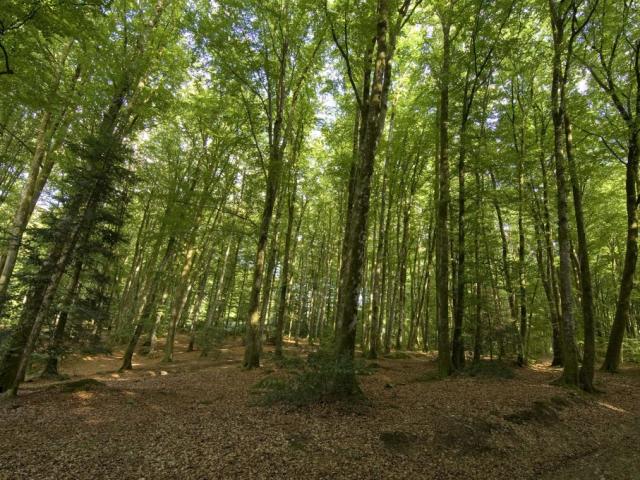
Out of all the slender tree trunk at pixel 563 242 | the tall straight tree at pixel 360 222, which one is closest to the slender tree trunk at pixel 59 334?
the tall straight tree at pixel 360 222

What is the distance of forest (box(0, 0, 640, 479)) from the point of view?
17.1 ft

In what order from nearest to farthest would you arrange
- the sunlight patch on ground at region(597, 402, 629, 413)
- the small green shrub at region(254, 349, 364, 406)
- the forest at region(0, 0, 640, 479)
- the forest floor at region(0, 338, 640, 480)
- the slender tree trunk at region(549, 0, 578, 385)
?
the forest floor at region(0, 338, 640, 480), the forest at region(0, 0, 640, 479), the small green shrub at region(254, 349, 364, 406), the sunlight patch on ground at region(597, 402, 629, 413), the slender tree trunk at region(549, 0, 578, 385)

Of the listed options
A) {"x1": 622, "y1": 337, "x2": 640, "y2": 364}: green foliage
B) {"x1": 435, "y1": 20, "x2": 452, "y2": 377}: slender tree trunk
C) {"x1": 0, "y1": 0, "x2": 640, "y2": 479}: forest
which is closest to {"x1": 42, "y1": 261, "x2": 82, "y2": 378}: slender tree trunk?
{"x1": 0, "y1": 0, "x2": 640, "y2": 479}: forest

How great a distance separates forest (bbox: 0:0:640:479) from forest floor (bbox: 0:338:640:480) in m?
0.05

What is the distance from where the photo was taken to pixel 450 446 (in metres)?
5.19

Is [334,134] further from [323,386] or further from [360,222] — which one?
[323,386]

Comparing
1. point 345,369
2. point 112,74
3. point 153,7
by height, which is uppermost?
point 153,7

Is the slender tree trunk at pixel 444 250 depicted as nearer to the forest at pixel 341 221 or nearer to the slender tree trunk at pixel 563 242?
the forest at pixel 341 221

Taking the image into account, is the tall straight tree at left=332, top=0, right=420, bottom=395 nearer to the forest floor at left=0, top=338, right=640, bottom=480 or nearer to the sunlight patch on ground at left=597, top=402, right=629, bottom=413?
the forest floor at left=0, top=338, right=640, bottom=480

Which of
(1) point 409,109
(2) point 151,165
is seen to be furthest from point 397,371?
(2) point 151,165

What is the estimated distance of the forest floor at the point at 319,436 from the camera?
4305 millimetres

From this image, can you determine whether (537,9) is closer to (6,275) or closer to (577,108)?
(577,108)

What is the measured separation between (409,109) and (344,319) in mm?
14791

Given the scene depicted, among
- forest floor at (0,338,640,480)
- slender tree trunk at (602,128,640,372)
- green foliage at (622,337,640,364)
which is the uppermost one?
slender tree trunk at (602,128,640,372)
